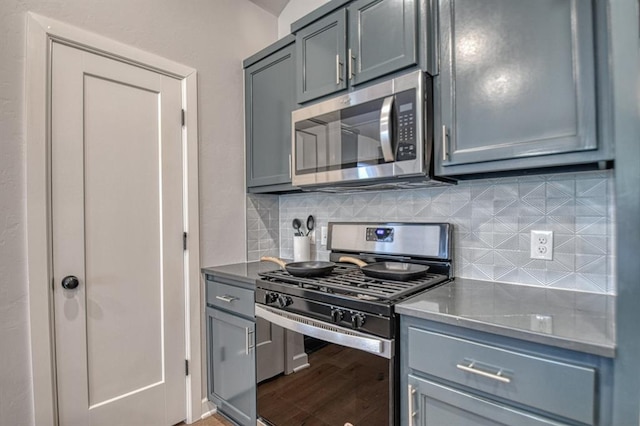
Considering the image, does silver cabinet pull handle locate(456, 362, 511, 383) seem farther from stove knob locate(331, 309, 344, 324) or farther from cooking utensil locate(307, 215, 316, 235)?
cooking utensil locate(307, 215, 316, 235)

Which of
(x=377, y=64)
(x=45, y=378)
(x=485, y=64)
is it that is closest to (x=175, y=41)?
(x=377, y=64)

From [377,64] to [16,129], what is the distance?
1632mm

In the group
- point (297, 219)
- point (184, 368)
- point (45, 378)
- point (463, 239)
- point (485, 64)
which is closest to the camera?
point (485, 64)

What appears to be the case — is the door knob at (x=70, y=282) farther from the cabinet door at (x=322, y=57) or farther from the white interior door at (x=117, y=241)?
the cabinet door at (x=322, y=57)

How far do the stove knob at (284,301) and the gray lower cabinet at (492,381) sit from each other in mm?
549

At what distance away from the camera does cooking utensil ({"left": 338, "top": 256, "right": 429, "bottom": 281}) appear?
4.93 feet

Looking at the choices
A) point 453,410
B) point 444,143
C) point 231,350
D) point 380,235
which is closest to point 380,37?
point 444,143

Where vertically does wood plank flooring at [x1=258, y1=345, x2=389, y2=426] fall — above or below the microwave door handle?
below

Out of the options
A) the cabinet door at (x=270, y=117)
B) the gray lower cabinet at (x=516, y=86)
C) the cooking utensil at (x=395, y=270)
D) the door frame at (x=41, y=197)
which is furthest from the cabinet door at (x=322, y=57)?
the door frame at (x=41, y=197)

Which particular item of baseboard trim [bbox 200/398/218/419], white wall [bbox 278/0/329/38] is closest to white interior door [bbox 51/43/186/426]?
baseboard trim [bbox 200/398/218/419]

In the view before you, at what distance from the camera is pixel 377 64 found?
1.53 meters

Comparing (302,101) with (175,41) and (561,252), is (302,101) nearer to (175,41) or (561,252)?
(175,41)

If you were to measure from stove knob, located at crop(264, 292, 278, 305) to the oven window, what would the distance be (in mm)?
258

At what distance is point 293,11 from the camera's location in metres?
2.42
